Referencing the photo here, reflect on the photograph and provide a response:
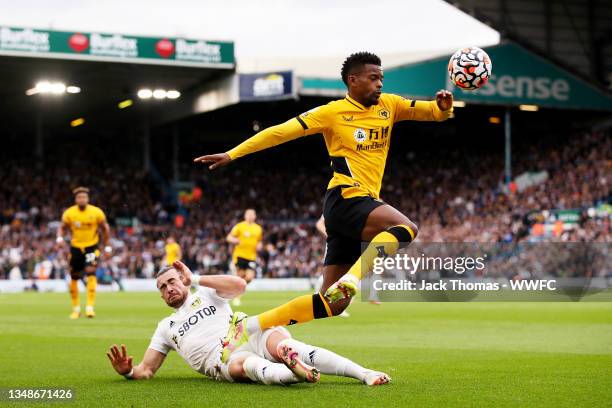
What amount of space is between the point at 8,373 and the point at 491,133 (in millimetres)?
44895

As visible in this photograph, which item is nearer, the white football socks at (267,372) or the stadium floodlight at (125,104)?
the white football socks at (267,372)

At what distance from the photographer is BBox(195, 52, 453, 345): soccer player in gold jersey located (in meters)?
7.98

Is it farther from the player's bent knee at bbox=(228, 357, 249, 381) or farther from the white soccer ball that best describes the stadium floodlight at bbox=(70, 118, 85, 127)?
the player's bent knee at bbox=(228, 357, 249, 381)

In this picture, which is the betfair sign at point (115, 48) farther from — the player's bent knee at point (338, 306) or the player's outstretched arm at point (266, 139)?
the player's bent knee at point (338, 306)

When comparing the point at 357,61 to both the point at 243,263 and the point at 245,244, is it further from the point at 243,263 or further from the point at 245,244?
the point at 243,263

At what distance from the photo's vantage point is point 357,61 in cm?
838

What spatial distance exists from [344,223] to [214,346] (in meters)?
1.56

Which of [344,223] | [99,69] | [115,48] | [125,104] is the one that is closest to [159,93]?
[99,69]

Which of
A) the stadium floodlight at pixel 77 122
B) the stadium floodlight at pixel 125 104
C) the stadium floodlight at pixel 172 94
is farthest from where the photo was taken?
the stadium floodlight at pixel 77 122

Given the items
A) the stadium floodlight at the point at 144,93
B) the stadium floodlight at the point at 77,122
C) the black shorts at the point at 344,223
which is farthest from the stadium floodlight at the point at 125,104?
the black shorts at the point at 344,223

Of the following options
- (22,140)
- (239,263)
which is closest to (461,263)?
(239,263)

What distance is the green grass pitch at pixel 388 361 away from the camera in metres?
7.12

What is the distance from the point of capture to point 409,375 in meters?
8.74

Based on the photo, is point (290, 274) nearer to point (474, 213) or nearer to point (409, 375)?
point (474, 213)
